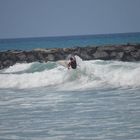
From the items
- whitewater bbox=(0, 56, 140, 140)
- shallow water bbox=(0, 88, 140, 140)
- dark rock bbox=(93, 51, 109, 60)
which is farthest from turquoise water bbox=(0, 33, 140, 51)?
shallow water bbox=(0, 88, 140, 140)

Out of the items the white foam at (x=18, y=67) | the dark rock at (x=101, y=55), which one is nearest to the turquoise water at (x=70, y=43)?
the dark rock at (x=101, y=55)

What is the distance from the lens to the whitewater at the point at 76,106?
411 inches

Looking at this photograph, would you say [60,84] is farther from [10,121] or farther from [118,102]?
[10,121]

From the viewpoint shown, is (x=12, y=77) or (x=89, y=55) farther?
(x=89, y=55)

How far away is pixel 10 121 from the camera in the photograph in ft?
39.5

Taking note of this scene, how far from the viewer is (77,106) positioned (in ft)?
45.7

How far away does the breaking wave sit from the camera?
64.6 feet

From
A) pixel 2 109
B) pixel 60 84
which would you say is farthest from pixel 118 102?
pixel 60 84

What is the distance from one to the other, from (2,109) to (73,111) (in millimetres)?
2294

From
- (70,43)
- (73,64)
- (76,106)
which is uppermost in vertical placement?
(73,64)

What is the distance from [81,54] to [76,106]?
61.5 ft

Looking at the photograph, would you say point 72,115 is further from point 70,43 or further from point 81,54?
point 70,43

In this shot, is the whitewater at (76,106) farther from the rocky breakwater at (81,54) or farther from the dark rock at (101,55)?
the rocky breakwater at (81,54)

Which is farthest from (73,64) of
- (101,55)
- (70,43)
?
(70,43)
